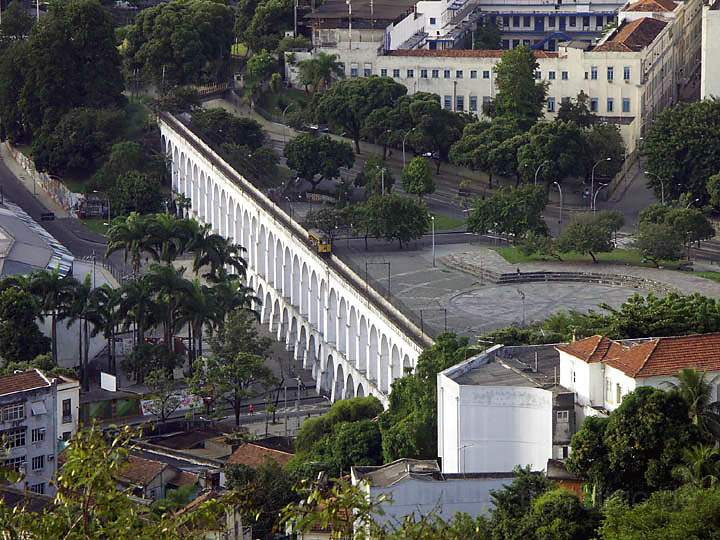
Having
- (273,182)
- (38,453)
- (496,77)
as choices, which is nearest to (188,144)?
(273,182)

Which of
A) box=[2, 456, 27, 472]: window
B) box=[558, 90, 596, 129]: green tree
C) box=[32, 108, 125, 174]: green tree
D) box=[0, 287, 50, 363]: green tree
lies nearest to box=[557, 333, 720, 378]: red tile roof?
box=[2, 456, 27, 472]: window

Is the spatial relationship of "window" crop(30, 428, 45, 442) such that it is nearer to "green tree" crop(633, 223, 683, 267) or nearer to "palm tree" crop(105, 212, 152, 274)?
"palm tree" crop(105, 212, 152, 274)

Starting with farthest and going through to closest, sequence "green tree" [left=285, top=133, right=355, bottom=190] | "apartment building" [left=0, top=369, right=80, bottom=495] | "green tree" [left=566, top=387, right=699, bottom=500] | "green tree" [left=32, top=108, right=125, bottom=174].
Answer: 1. "green tree" [left=32, top=108, right=125, bottom=174]
2. "green tree" [left=285, top=133, right=355, bottom=190]
3. "apartment building" [left=0, top=369, right=80, bottom=495]
4. "green tree" [left=566, top=387, right=699, bottom=500]

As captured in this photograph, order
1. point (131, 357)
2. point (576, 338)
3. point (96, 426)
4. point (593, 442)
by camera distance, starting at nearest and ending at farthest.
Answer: point (96, 426)
point (593, 442)
point (576, 338)
point (131, 357)

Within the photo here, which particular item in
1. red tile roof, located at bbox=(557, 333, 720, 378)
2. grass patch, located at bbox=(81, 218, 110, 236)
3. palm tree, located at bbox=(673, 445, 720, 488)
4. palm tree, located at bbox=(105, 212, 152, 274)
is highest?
red tile roof, located at bbox=(557, 333, 720, 378)

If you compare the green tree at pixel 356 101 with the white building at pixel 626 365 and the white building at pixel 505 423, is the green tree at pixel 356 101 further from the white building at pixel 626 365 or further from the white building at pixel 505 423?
the white building at pixel 626 365

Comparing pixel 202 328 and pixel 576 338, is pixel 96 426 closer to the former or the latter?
pixel 576 338
